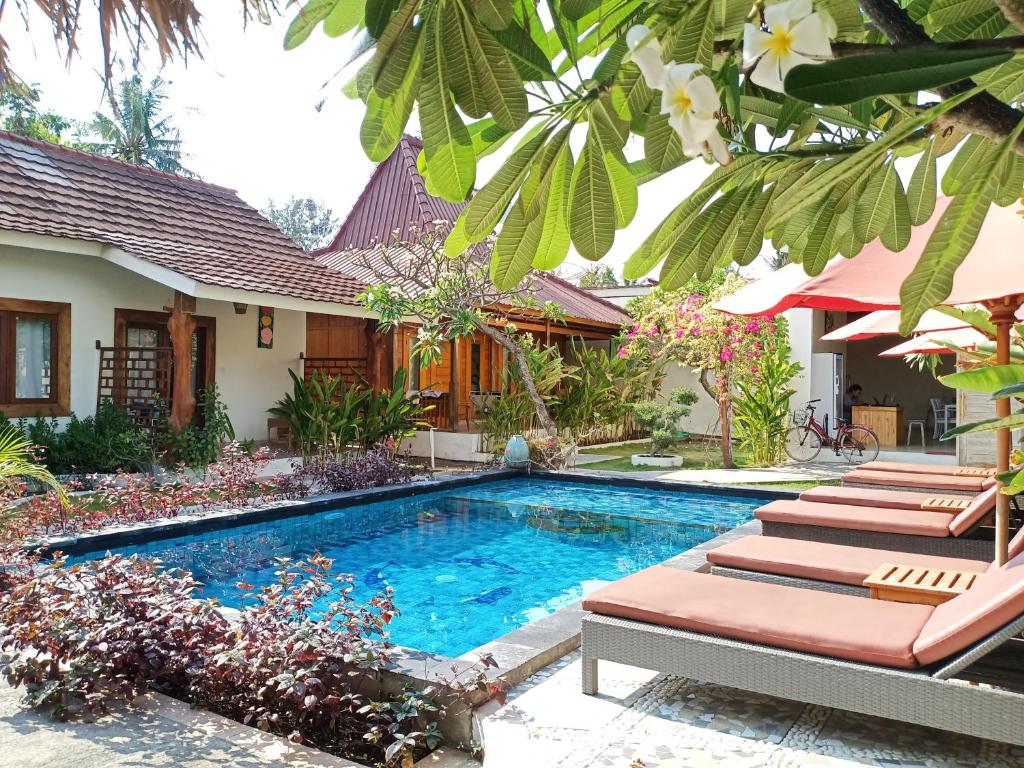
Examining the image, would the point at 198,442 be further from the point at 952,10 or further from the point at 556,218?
the point at 952,10

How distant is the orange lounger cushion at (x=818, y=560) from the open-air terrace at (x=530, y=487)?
0.04 m

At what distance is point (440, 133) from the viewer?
1.25 meters

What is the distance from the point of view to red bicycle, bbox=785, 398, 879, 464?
15.7m

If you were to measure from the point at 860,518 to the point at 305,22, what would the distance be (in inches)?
257

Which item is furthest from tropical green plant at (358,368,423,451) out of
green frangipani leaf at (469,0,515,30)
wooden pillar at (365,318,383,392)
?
green frangipani leaf at (469,0,515,30)

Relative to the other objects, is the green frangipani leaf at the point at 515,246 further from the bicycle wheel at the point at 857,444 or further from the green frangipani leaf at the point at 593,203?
the bicycle wheel at the point at 857,444

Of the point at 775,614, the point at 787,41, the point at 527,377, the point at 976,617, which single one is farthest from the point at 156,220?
the point at 787,41

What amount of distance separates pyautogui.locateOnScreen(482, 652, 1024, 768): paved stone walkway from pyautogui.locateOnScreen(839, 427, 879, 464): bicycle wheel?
41.7 feet

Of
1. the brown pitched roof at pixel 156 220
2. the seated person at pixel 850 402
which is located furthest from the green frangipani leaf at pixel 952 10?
the seated person at pixel 850 402

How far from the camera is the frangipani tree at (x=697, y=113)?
→ 3.10ft

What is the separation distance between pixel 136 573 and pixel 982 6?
15.7ft

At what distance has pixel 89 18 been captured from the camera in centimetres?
262

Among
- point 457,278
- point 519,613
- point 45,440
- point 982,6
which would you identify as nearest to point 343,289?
point 457,278

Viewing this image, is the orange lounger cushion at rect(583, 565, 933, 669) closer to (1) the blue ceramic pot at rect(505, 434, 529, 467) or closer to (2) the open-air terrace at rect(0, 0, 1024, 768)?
(2) the open-air terrace at rect(0, 0, 1024, 768)
